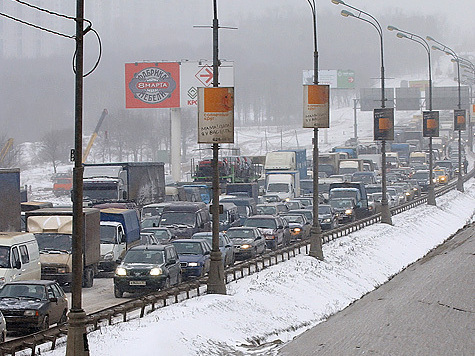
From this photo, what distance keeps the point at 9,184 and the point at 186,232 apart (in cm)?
959

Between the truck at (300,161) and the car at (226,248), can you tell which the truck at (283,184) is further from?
the car at (226,248)

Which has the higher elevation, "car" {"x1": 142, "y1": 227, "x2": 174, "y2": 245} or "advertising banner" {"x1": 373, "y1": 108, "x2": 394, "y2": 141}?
"advertising banner" {"x1": 373, "y1": 108, "x2": 394, "y2": 141}

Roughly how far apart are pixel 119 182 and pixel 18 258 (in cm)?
2206

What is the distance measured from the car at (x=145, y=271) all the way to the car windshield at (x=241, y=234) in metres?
9.08

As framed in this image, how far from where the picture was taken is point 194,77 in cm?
7994

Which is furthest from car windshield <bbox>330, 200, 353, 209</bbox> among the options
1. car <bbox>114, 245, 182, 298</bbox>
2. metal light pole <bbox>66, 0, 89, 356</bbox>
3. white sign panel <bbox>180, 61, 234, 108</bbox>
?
metal light pole <bbox>66, 0, 89, 356</bbox>

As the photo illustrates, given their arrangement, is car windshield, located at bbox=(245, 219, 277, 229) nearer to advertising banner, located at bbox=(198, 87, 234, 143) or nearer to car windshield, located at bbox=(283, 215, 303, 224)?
car windshield, located at bbox=(283, 215, 303, 224)

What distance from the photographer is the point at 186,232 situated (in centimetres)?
3862

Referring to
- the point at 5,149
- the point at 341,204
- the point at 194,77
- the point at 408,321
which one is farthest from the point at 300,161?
the point at 408,321

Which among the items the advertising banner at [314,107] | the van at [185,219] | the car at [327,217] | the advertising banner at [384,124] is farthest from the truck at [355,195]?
the advertising banner at [314,107]

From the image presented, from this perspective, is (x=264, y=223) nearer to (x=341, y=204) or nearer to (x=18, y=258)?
(x=341, y=204)

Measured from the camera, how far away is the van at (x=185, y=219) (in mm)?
38750

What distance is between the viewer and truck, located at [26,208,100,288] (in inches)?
1109

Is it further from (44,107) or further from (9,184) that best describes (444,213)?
(44,107)
